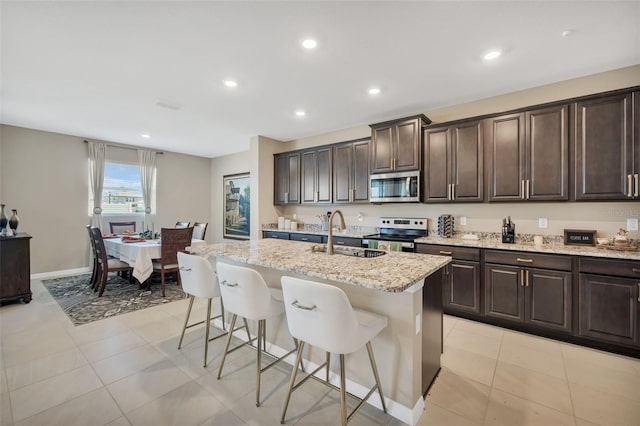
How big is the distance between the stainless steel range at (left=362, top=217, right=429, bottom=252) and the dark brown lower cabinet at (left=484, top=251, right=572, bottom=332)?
946 millimetres

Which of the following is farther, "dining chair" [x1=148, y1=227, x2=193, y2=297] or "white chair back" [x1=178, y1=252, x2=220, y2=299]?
"dining chair" [x1=148, y1=227, x2=193, y2=297]

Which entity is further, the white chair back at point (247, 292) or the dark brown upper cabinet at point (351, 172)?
the dark brown upper cabinet at point (351, 172)

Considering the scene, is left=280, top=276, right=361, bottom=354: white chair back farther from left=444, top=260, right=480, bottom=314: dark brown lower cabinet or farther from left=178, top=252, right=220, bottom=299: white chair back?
left=444, top=260, right=480, bottom=314: dark brown lower cabinet

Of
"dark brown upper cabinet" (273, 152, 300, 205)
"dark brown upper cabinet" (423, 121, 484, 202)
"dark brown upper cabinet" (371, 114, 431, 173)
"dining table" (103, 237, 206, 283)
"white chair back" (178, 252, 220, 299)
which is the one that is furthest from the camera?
"dark brown upper cabinet" (273, 152, 300, 205)

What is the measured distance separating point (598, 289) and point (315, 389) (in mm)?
2593

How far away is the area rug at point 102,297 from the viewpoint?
11.1ft

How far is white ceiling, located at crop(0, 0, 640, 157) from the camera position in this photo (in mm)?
1958

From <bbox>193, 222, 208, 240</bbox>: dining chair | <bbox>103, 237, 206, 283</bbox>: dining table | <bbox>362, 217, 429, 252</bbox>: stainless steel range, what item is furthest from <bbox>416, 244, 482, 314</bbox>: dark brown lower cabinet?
<bbox>193, 222, 208, 240</bbox>: dining chair

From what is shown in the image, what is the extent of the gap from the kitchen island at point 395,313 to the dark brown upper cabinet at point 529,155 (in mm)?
1747

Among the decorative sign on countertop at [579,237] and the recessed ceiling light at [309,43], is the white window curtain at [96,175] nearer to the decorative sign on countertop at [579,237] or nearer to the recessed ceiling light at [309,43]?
the recessed ceiling light at [309,43]

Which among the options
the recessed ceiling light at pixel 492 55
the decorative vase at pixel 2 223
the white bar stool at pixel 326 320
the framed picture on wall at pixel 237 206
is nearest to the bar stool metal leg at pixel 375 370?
the white bar stool at pixel 326 320

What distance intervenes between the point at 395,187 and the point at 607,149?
6.86 feet

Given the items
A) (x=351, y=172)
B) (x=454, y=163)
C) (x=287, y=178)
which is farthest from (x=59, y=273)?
(x=454, y=163)

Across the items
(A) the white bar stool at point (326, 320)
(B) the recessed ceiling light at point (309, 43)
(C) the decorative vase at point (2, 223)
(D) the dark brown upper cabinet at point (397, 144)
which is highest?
(B) the recessed ceiling light at point (309, 43)
